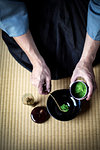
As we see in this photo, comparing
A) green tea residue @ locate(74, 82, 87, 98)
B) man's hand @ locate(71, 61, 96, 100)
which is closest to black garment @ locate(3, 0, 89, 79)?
man's hand @ locate(71, 61, 96, 100)

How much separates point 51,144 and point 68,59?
0.76 m

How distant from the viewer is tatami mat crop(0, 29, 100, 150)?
4.04ft

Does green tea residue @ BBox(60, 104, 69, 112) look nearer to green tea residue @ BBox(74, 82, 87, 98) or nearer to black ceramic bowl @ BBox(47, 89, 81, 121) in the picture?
black ceramic bowl @ BBox(47, 89, 81, 121)

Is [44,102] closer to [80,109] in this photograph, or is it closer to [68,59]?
[80,109]

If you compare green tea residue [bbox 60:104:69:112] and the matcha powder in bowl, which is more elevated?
the matcha powder in bowl

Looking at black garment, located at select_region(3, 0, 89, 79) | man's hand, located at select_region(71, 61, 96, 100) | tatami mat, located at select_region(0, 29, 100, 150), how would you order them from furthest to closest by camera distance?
1. tatami mat, located at select_region(0, 29, 100, 150)
2. black garment, located at select_region(3, 0, 89, 79)
3. man's hand, located at select_region(71, 61, 96, 100)

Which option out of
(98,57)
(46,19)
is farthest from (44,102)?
(46,19)

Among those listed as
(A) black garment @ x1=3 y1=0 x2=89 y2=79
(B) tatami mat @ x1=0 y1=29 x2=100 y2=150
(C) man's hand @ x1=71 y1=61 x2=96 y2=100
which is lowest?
(B) tatami mat @ x1=0 y1=29 x2=100 y2=150

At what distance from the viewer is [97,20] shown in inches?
33.9

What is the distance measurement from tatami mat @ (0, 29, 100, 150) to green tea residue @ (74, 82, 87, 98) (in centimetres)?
35

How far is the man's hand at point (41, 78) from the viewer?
993 mm

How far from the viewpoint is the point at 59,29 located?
114 cm

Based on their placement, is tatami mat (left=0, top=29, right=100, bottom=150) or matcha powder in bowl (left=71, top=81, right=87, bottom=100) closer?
matcha powder in bowl (left=71, top=81, right=87, bottom=100)

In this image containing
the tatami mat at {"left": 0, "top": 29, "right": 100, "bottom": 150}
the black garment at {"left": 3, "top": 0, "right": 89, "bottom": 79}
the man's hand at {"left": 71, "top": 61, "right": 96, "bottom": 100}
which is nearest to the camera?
the man's hand at {"left": 71, "top": 61, "right": 96, "bottom": 100}
